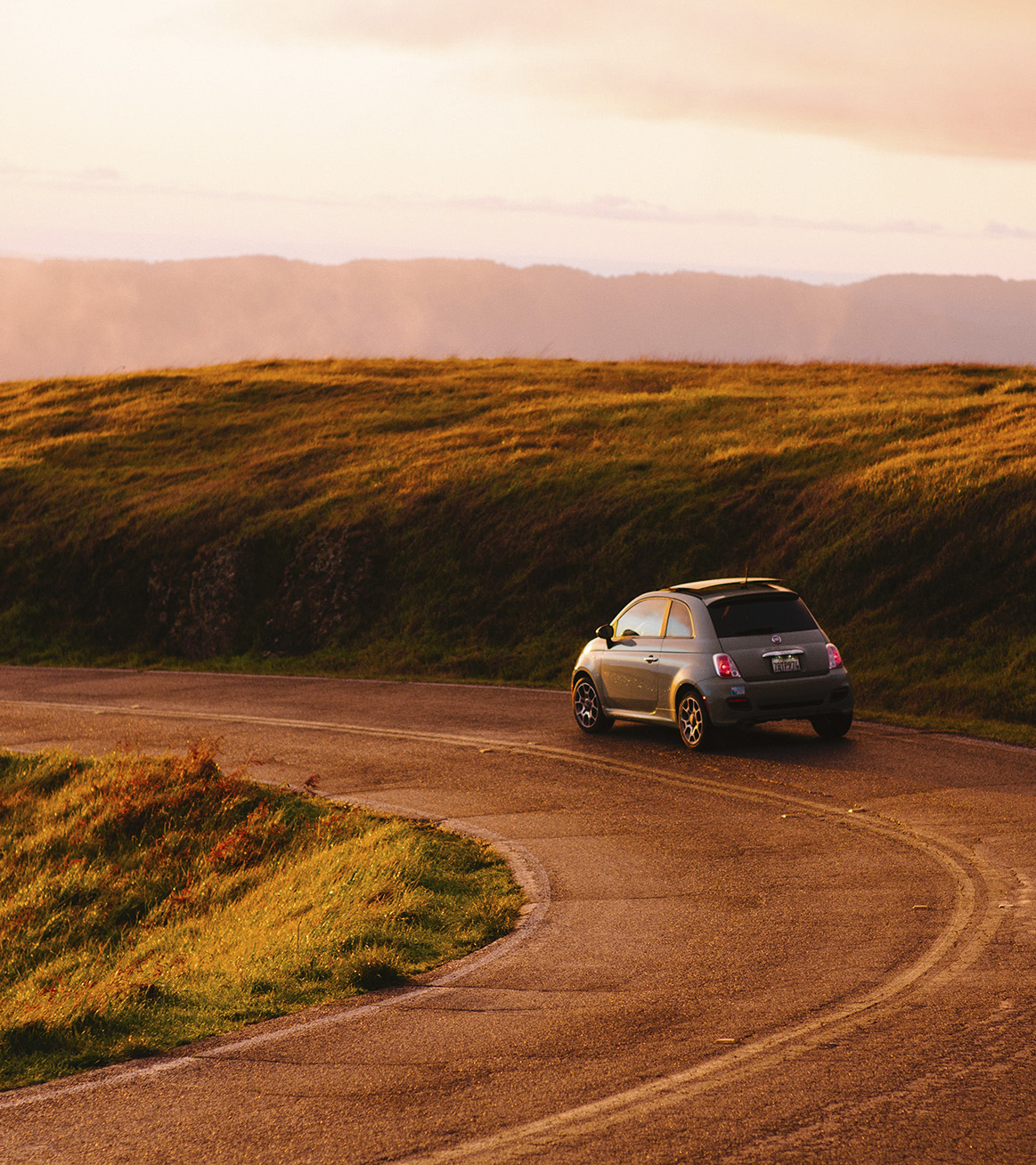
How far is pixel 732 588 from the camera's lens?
15.6 m

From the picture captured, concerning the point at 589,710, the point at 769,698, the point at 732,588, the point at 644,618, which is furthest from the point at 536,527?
the point at 769,698

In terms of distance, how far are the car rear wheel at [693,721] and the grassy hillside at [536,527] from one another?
4.00m

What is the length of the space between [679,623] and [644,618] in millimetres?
738

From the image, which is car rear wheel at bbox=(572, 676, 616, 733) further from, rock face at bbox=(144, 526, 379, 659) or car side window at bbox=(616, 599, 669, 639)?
rock face at bbox=(144, 526, 379, 659)

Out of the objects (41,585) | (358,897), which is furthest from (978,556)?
(41,585)

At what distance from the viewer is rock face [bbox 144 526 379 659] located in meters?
28.8

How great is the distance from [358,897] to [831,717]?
24.6 ft

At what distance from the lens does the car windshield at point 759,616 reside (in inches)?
590

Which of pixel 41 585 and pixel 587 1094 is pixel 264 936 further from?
pixel 41 585

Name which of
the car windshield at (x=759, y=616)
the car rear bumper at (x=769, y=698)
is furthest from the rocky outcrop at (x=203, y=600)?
the car rear bumper at (x=769, y=698)

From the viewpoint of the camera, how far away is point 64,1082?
20.1 ft

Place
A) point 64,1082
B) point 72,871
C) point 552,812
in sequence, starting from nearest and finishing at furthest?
point 64,1082 < point 552,812 < point 72,871

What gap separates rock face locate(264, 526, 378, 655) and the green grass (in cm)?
1149

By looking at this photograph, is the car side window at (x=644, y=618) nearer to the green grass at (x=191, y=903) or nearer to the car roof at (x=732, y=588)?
the car roof at (x=732, y=588)
